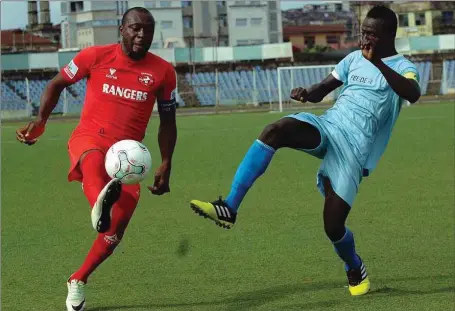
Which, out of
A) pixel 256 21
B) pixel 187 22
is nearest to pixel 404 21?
pixel 256 21

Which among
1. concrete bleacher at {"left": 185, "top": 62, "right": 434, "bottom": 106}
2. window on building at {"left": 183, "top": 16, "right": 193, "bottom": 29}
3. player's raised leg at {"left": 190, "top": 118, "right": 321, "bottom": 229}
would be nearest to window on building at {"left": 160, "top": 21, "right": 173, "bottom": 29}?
concrete bleacher at {"left": 185, "top": 62, "right": 434, "bottom": 106}

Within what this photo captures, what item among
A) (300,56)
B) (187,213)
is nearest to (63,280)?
(187,213)

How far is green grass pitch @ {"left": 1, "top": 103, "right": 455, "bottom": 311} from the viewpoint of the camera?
8.20 meters

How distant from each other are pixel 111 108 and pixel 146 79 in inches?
13.6

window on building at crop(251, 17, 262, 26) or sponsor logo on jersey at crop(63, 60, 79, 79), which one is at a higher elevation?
window on building at crop(251, 17, 262, 26)

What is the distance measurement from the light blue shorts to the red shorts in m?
1.47

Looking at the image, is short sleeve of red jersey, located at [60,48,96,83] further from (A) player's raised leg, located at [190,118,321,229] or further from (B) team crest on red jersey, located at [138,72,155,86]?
(A) player's raised leg, located at [190,118,321,229]

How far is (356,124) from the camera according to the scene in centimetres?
792

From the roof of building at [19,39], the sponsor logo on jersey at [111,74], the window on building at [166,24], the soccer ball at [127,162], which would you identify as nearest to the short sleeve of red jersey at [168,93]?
the sponsor logo on jersey at [111,74]

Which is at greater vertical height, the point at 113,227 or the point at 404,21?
the point at 404,21

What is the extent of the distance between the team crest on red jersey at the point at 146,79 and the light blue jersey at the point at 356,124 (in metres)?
1.18

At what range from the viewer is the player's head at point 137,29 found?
301 inches

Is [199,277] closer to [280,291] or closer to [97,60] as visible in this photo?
[280,291]

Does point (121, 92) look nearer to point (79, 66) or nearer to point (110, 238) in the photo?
point (79, 66)
